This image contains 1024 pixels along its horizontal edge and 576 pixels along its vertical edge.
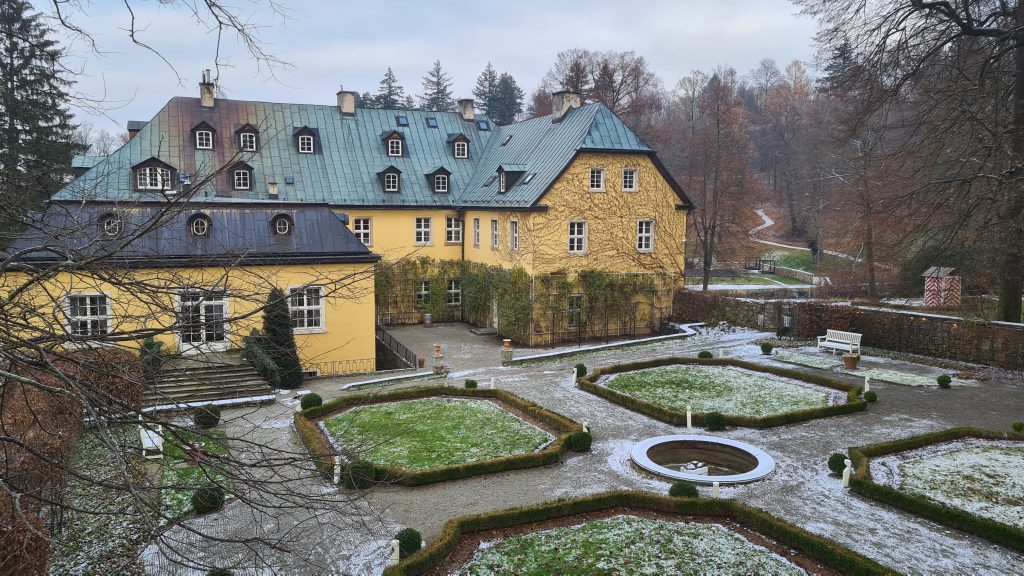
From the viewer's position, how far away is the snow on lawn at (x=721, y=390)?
18391mm

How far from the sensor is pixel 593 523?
11.8m

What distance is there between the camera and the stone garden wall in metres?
22.1

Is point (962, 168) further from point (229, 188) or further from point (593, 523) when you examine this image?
point (229, 188)

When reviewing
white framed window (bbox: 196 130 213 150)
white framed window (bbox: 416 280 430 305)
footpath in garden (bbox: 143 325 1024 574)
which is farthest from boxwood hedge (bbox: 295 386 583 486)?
white framed window (bbox: 196 130 213 150)

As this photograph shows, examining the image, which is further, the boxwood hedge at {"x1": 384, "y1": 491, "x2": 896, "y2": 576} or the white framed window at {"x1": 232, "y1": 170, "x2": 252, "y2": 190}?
the white framed window at {"x1": 232, "y1": 170, "x2": 252, "y2": 190}

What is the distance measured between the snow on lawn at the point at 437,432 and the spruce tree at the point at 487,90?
2271 inches

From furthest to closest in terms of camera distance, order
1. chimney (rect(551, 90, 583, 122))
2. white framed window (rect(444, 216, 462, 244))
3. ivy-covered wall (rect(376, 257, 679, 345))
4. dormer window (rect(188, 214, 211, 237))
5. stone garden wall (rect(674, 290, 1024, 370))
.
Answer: white framed window (rect(444, 216, 462, 244))
chimney (rect(551, 90, 583, 122))
ivy-covered wall (rect(376, 257, 679, 345))
dormer window (rect(188, 214, 211, 237))
stone garden wall (rect(674, 290, 1024, 370))

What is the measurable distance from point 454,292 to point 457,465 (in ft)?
69.3

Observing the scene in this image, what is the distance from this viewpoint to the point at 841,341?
24.8 metres

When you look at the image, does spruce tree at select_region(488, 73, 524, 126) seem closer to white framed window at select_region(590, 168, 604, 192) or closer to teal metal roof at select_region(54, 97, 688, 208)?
teal metal roof at select_region(54, 97, 688, 208)

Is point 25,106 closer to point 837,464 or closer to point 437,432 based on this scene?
point 437,432

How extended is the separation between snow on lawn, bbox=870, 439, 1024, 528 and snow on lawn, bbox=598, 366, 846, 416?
11.7ft

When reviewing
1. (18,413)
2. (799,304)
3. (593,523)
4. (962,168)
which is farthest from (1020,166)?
(18,413)

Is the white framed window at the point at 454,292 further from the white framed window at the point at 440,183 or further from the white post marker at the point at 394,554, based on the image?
the white post marker at the point at 394,554
